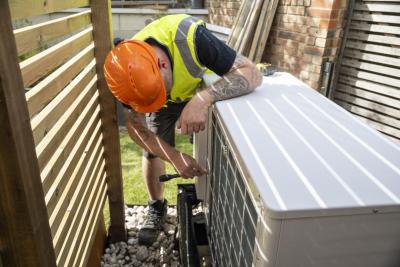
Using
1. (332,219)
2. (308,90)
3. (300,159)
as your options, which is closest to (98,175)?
(308,90)

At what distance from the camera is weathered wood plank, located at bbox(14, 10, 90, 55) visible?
1219 mm

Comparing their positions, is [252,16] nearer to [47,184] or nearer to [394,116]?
[394,116]

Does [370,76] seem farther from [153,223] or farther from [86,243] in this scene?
[86,243]

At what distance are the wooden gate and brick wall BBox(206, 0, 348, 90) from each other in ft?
0.52

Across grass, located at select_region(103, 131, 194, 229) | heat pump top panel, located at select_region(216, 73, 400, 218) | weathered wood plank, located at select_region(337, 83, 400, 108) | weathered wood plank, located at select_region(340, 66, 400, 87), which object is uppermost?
heat pump top panel, located at select_region(216, 73, 400, 218)

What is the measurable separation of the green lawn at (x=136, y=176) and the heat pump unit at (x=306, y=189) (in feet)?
6.66

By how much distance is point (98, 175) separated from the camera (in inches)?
92.7

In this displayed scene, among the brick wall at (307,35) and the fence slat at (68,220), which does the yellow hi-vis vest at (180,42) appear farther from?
the brick wall at (307,35)

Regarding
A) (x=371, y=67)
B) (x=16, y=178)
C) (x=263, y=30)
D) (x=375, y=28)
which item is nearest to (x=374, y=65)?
(x=371, y=67)

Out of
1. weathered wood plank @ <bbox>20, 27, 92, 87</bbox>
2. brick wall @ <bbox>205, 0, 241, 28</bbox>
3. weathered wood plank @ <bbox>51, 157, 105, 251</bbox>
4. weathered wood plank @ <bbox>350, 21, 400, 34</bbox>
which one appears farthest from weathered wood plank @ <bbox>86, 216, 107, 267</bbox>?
brick wall @ <bbox>205, 0, 241, 28</bbox>

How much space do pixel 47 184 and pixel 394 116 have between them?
286 cm

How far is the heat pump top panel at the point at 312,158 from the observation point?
33.2 inches

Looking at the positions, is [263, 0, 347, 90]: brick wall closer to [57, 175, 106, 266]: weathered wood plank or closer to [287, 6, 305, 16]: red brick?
[287, 6, 305, 16]: red brick

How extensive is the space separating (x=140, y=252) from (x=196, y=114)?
58.7 inches
